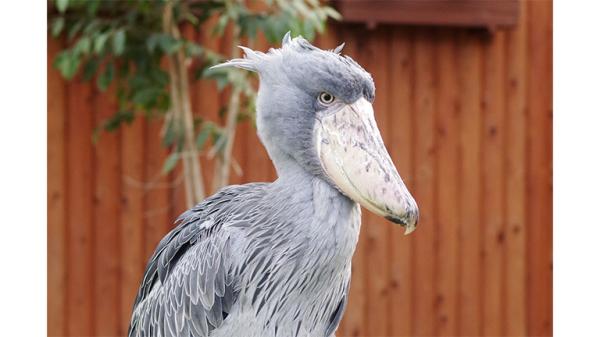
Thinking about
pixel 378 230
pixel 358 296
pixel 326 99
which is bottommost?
pixel 358 296

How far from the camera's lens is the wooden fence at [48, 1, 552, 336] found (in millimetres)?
3314

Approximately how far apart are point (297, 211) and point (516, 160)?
2.58m

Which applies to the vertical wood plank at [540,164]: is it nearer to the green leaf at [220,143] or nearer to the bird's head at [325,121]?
the green leaf at [220,143]

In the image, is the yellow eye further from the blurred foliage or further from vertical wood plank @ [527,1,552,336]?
vertical wood plank @ [527,1,552,336]

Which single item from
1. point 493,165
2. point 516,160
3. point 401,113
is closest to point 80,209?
point 401,113

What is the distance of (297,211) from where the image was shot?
4.20 ft

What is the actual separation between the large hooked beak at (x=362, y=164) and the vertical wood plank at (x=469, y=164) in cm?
240

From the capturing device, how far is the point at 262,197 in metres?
1.36

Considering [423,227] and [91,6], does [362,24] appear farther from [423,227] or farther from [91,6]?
[91,6]

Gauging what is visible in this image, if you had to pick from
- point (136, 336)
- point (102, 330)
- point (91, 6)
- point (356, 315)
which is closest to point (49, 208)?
point (102, 330)

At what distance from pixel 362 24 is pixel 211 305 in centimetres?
230

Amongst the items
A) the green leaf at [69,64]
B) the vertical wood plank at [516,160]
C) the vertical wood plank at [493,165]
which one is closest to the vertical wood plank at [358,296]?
the vertical wood plank at [493,165]

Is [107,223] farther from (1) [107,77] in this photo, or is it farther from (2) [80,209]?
(1) [107,77]

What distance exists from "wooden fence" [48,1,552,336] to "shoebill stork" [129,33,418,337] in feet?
6.54
